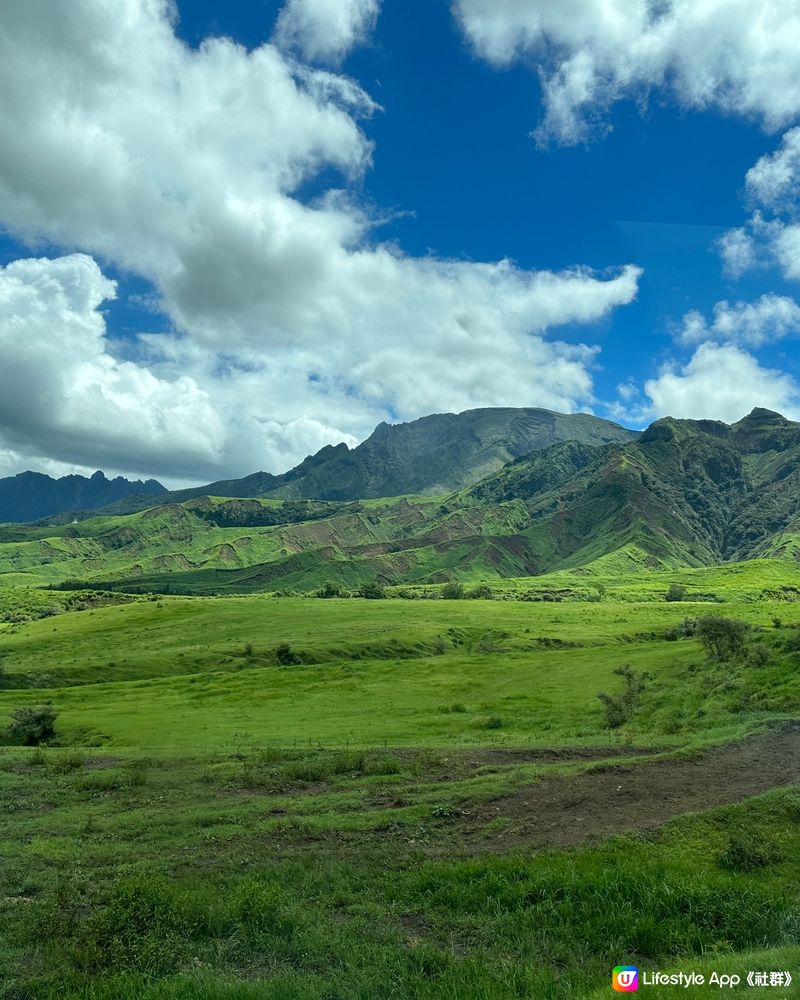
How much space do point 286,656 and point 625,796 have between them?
8124cm

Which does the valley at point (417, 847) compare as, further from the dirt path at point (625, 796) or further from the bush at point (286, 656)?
the bush at point (286, 656)

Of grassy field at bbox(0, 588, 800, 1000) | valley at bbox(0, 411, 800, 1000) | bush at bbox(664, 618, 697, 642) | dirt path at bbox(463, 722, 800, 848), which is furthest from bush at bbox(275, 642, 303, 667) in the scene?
dirt path at bbox(463, 722, 800, 848)

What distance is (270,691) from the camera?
76062mm

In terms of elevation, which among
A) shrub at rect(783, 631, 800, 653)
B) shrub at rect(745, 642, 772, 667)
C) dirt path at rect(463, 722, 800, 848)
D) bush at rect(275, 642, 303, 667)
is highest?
shrub at rect(783, 631, 800, 653)

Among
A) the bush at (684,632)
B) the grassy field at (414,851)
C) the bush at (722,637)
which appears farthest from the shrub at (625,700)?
the bush at (684,632)

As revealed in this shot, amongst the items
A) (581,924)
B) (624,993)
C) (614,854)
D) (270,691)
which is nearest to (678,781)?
(614,854)

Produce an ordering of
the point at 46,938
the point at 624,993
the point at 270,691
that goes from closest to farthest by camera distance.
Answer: the point at 624,993 < the point at 46,938 < the point at 270,691

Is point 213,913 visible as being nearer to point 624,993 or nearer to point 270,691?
point 624,993

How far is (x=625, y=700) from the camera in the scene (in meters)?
51.2

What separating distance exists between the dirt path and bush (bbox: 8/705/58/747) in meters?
44.7

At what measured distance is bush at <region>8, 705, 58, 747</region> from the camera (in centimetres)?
5288

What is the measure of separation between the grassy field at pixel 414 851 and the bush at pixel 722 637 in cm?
264

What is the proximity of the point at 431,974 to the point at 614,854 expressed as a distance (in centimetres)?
742

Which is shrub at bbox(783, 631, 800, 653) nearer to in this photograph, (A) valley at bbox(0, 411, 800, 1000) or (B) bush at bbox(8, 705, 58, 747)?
(A) valley at bbox(0, 411, 800, 1000)
